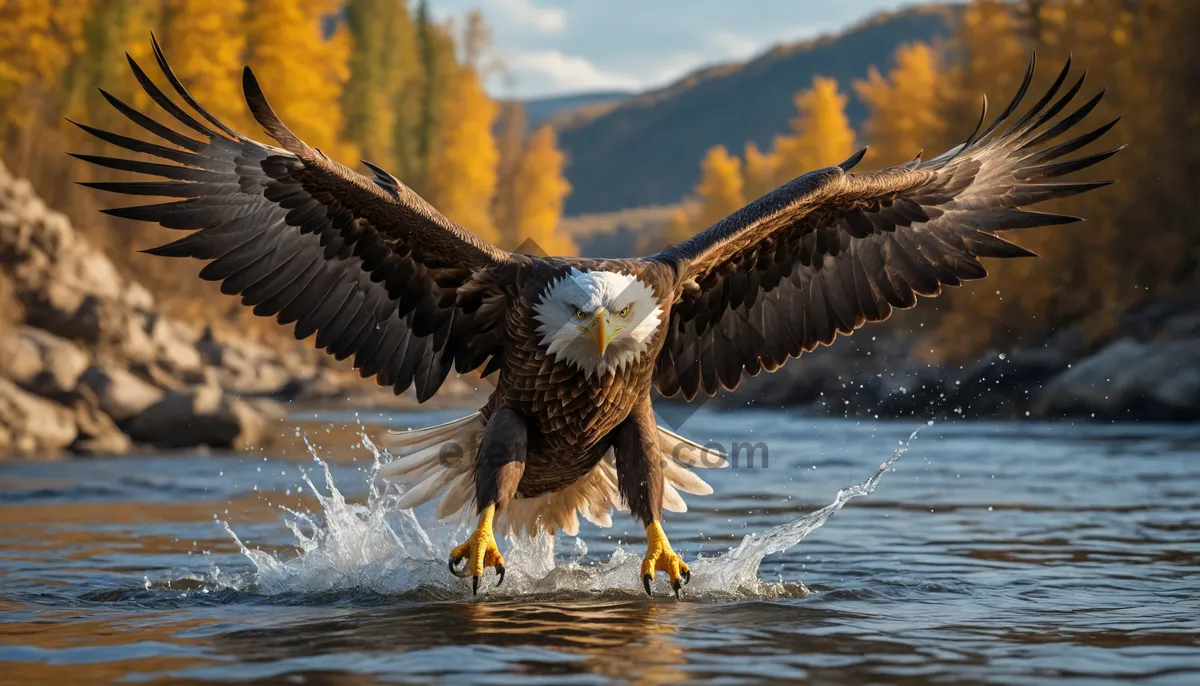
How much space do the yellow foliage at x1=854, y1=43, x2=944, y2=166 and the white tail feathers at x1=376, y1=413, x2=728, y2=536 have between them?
1224 inches

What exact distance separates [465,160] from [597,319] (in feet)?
147

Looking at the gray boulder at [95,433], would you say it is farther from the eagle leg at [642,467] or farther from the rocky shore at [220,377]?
the eagle leg at [642,467]

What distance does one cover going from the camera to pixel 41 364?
14.3 m

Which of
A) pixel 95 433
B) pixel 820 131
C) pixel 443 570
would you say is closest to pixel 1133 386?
pixel 95 433

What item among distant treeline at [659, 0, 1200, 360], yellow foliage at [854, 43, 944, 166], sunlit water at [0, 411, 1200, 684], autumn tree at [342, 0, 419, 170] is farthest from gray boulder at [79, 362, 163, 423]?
autumn tree at [342, 0, 419, 170]

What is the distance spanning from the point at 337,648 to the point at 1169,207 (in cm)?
2236

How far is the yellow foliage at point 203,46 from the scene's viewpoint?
99.4ft

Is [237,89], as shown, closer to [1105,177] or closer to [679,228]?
[1105,177]

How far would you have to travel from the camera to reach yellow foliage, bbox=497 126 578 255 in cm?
5531

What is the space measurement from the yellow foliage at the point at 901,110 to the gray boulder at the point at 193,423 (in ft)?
84.8

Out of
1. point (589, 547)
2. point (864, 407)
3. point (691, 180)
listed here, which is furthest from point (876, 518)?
point (691, 180)

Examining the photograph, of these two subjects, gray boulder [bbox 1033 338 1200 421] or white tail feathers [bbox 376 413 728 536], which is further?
gray boulder [bbox 1033 338 1200 421]

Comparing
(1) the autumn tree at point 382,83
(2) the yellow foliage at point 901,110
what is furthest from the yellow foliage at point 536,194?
(2) the yellow foliage at point 901,110

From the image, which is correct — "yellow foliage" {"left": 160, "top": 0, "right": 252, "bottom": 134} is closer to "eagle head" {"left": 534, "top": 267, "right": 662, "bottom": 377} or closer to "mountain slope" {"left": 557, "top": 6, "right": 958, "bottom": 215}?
"eagle head" {"left": 534, "top": 267, "right": 662, "bottom": 377}
